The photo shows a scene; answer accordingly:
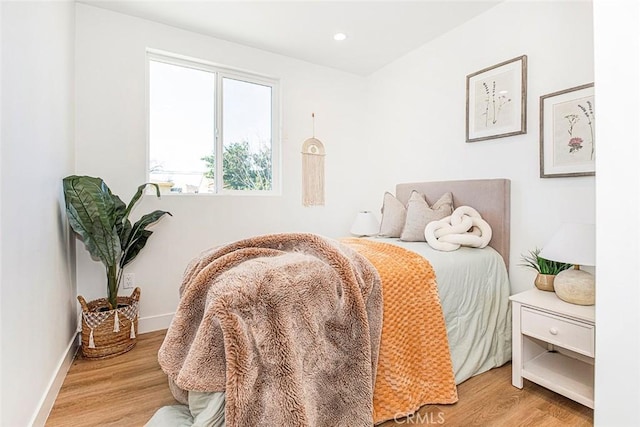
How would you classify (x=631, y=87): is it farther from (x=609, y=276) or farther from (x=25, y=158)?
(x=25, y=158)

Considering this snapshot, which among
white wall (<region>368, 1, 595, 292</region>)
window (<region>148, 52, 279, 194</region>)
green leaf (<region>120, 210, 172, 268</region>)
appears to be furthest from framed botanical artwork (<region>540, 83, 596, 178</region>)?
green leaf (<region>120, 210, 172, 268</region>)

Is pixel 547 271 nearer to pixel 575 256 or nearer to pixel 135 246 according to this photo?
pixel 575 256

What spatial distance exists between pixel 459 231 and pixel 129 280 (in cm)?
→ 260

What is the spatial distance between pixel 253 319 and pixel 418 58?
3.01 metres

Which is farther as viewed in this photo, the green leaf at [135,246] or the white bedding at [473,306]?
the green leaf at [135,246]

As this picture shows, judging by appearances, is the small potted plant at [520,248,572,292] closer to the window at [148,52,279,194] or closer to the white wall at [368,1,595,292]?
the white wall at [368,1,595,292]

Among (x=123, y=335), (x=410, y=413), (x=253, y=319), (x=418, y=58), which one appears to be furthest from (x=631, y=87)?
(x=123, y=335)

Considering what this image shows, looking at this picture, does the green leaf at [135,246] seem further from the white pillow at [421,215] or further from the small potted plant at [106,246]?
→ the white pillow at [421,215]

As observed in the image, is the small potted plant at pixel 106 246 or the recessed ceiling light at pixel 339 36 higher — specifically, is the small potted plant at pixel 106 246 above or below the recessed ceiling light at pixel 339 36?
below

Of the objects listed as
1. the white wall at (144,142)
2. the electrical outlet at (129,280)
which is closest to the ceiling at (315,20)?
the white wall at (144,142)

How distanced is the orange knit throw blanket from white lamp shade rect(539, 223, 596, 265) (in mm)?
647

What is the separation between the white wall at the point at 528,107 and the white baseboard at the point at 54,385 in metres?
2.84

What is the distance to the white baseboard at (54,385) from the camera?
4.66 ft

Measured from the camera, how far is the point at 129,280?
2.58 m
